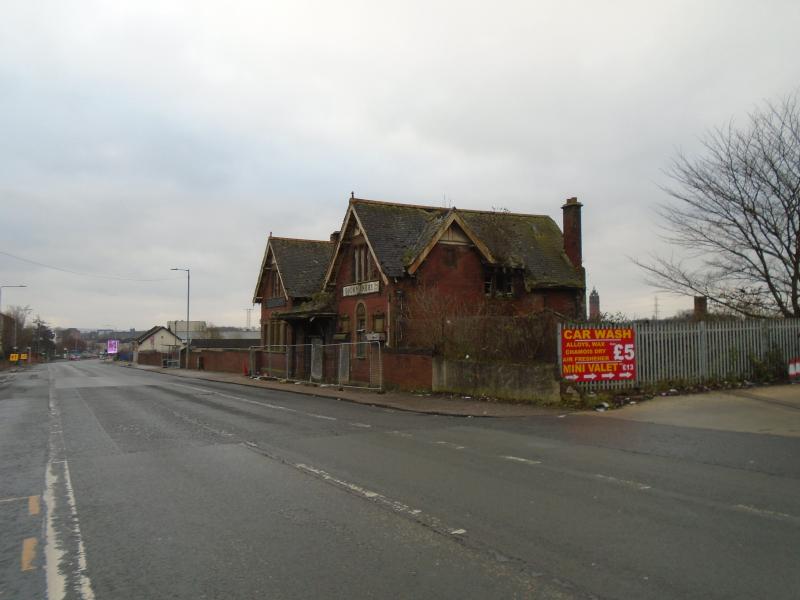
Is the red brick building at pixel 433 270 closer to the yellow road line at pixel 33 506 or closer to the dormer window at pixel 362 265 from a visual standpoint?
the dormer window at pixel 362 265

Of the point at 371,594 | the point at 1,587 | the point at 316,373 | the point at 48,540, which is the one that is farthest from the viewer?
the point at 316,373

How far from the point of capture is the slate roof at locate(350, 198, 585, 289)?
86.3 ft

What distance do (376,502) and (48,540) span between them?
3254mm

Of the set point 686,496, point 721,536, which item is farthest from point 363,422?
point 721,536

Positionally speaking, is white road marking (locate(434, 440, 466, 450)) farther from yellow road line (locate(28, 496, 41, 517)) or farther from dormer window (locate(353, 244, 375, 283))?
dormer window (locate(353, 244, 375, 283))

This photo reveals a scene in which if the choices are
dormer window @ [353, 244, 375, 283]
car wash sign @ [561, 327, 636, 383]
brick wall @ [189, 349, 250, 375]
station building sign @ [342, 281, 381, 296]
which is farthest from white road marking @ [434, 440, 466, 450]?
brick wall @ [189, 349, 250, 375]

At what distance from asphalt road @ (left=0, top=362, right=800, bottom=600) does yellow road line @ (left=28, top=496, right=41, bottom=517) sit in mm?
41

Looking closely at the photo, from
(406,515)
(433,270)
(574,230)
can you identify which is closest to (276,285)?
(433,270)

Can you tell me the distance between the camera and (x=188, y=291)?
180ft

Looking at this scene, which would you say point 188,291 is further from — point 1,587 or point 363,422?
point 1,587

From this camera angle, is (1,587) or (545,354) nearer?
(1,587)

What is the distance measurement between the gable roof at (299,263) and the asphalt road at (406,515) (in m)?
23.3

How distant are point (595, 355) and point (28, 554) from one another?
1412 cm

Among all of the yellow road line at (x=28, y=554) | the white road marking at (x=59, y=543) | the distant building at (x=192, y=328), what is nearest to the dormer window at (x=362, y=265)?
the white road marking at (x=59, y=543)
